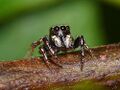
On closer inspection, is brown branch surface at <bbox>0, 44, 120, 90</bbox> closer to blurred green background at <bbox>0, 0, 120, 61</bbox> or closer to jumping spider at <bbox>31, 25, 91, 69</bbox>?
jumping spider at <bbox>31, 25, 91, 69</bbox>

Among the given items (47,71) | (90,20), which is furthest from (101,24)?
(47,71)

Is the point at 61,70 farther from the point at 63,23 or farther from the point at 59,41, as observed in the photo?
the point at 63,23

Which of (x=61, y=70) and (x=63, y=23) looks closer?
(x=61, y=70)

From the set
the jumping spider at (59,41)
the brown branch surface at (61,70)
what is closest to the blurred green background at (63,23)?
the jumping spider at (59,41)

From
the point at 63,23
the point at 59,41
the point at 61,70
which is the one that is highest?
the point at 63,23

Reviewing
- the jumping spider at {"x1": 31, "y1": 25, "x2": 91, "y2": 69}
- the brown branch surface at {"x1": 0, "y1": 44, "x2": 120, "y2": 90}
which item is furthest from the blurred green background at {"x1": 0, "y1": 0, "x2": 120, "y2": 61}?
the brown branch surface at {"x1": 0, "y1": 44, "x2": 120, "y2": 90}

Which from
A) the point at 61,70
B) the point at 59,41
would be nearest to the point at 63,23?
the point at 59,41
